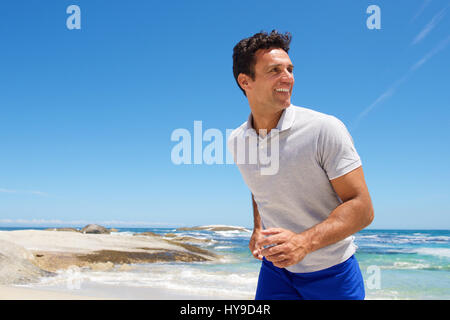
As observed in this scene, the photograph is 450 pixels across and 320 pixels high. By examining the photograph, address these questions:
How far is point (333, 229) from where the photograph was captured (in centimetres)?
173

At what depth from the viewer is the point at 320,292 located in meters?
2.12

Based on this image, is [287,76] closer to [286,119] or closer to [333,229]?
[286,119]

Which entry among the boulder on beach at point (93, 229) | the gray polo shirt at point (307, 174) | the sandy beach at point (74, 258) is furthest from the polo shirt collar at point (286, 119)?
the boulder on beach at point (93, 229)

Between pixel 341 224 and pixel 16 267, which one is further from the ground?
pixel 341 224

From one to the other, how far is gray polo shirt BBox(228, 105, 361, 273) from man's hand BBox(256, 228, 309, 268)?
0.43 metres

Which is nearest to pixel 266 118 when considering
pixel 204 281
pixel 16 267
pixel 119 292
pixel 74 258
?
pixel 119 292

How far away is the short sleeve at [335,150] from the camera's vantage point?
1825 millimetres

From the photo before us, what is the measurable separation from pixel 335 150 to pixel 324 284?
2.59 feet

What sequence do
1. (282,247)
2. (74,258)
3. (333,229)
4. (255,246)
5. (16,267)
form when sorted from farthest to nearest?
(74,258), (16,267), (255,246), (333,229), (282,247)

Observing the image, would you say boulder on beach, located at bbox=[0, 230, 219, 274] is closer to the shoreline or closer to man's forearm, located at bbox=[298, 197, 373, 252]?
the shoreline

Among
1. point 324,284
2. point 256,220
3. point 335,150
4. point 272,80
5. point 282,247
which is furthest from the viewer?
point 256,220

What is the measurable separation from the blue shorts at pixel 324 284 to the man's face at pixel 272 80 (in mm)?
980

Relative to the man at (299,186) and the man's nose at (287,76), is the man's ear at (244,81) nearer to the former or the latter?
the man at (299,186)
